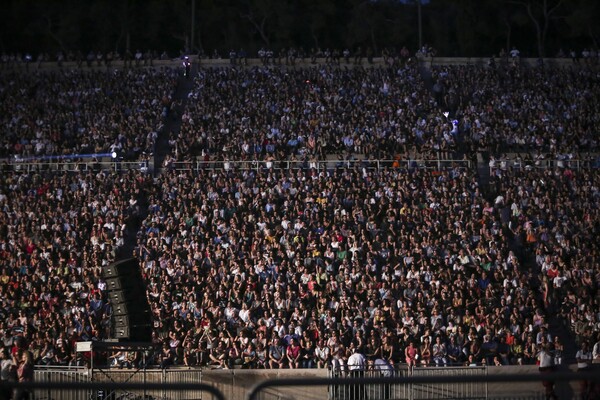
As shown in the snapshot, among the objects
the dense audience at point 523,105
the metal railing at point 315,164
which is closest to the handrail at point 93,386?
the metal railing at point 315,164

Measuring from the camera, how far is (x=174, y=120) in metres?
40.5

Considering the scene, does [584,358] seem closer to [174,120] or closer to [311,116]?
[311,116]

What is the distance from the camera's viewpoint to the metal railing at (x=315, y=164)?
112 ft

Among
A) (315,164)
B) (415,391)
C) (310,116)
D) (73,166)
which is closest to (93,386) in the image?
(415,391)

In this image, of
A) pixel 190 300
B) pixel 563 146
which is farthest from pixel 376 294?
pixel 563 146

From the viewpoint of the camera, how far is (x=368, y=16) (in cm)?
5947

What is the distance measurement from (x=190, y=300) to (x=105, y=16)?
3837 cm

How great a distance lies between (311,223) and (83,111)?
15593 mm

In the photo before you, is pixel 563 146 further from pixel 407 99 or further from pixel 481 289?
pixel 481 289

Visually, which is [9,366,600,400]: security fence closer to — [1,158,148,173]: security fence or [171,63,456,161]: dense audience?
[1,158,148,173]: security fence

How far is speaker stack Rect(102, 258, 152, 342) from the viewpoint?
59.3 ft

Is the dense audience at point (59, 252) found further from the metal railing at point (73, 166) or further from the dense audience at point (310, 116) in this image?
the dense audience at point (310, 116)

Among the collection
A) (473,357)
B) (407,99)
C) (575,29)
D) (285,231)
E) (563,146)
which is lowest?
(473,357)

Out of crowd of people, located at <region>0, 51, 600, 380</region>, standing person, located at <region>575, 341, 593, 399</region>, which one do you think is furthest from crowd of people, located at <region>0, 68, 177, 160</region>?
standing person, located at <region>575, 341, 593, 399</region>
